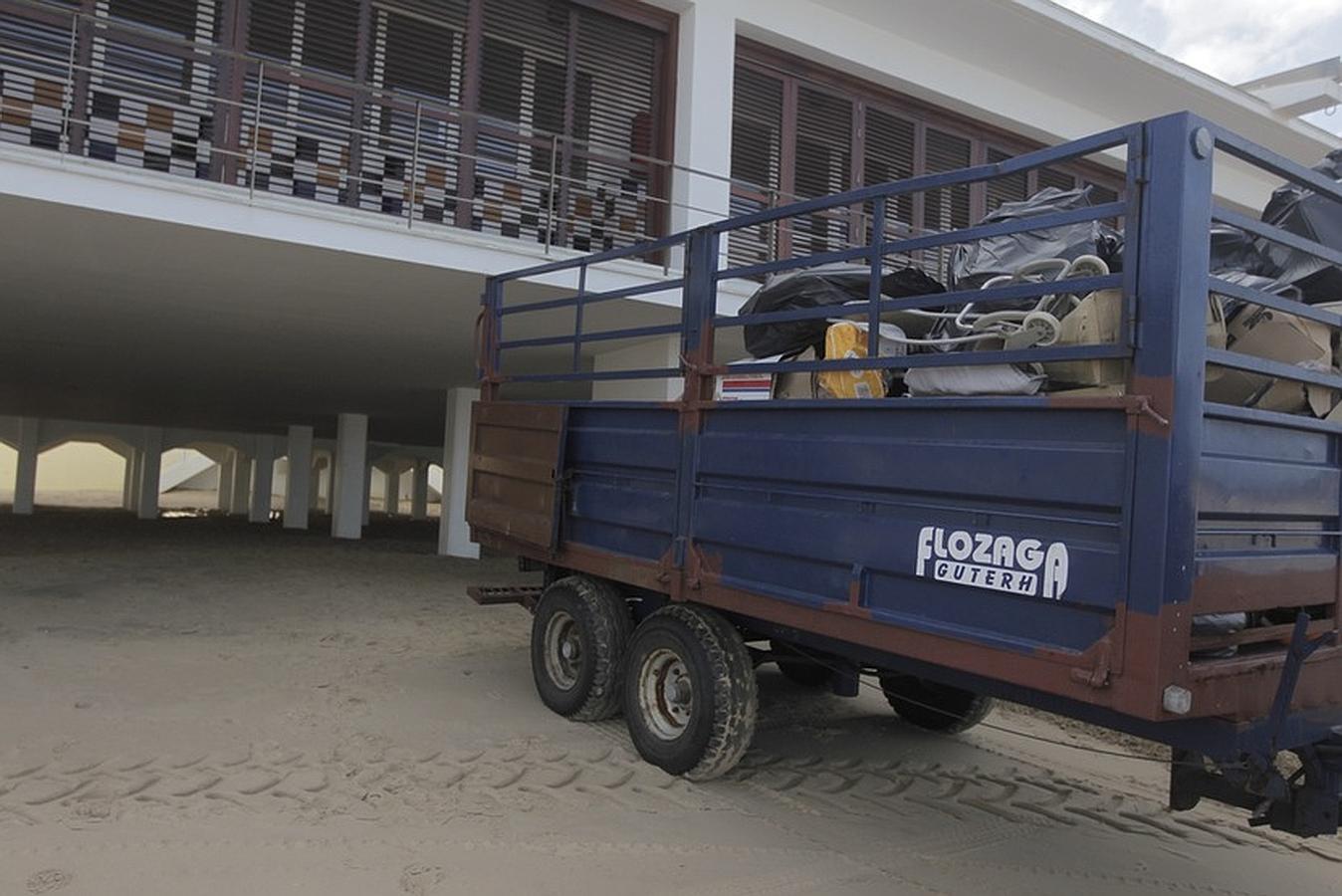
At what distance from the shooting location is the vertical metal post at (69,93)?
7438 mm

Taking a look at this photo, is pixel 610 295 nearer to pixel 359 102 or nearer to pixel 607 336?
pixel 607 336

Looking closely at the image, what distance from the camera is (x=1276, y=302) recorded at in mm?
3254

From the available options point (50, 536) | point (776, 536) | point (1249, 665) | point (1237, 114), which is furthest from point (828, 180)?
point (50, 536)

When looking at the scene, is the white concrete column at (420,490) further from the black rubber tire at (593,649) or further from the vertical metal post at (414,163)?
the black rubber tire at (593,649)

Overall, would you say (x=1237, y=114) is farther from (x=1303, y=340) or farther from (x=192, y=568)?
(x=192, y=568)

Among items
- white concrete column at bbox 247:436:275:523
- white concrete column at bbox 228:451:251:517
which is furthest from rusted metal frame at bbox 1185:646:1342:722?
white concrete column at bbox 228:451:251:517

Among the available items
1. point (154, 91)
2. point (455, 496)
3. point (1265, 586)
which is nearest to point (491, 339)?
point (154, 91)

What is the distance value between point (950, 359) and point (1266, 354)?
3.72ft

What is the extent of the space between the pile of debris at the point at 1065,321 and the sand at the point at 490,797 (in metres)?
2.07

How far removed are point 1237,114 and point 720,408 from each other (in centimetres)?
1503

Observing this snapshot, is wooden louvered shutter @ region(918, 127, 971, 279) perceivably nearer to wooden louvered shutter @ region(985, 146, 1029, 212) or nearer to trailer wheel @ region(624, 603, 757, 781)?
wooden louvered shutter @ region(985, 146, 1029, 212)

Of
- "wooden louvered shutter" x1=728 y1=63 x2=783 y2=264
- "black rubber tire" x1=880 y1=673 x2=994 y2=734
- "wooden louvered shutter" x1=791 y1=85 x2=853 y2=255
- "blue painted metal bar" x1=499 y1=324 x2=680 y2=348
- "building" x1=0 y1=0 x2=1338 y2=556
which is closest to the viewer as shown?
"blue painted metal bar" x1=499 y1=324 x2=680 y2=348

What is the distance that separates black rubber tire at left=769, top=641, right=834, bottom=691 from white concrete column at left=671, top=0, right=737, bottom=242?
19.0 ft

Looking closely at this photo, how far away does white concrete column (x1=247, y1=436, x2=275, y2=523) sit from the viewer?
90.3 feet
